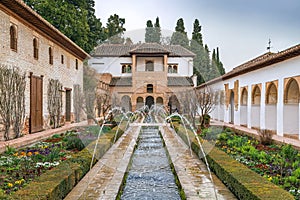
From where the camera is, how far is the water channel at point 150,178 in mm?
5219

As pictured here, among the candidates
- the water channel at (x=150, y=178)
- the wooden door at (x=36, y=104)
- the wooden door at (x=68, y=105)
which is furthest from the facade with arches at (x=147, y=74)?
the water channel at (x=150, y=178)

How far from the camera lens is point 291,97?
12008 mm

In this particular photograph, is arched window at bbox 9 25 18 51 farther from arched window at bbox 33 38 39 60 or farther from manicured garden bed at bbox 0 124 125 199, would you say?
manicured garden bed at bbox 0 124 125 199

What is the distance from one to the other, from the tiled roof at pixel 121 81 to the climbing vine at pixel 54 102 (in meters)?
16.4

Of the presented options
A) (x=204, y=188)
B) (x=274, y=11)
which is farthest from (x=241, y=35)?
(x=204, y=188)

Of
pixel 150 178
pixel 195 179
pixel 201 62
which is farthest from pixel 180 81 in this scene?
pixel 195 179

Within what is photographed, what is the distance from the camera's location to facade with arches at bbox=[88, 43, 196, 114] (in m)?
31.1

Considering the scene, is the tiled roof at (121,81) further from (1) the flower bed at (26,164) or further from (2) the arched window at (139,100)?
(1) the flower bed at (26,164)

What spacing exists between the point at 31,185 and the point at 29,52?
833cm

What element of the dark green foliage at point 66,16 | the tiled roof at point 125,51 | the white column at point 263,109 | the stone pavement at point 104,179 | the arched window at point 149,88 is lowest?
the stone pavement at point 104,179

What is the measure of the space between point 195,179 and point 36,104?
851cm

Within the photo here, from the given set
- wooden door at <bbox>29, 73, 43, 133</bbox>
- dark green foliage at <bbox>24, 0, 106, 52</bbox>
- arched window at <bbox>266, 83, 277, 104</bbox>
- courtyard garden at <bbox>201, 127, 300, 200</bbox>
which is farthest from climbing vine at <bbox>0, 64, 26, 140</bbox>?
dark green foliage at <bbox>24, 0, 106, 52</bbox>

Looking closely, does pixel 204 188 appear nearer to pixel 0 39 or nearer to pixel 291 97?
pixel 0 39

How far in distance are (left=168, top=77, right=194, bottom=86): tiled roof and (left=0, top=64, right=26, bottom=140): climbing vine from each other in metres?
21.7
